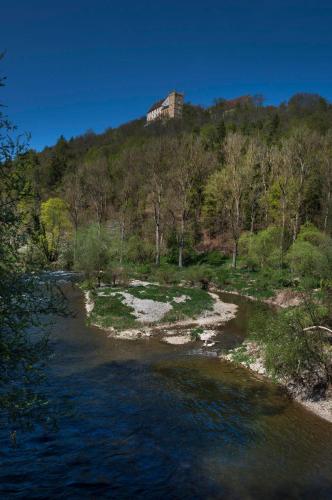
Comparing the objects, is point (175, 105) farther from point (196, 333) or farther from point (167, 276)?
point (196, 333)

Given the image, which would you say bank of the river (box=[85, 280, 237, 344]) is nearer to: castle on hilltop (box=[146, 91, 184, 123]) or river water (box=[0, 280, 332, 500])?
river water (box=[0, 280, 332, 500])

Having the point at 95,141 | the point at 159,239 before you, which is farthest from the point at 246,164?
the point at 95,141

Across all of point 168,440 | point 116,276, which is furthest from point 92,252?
point 168,440

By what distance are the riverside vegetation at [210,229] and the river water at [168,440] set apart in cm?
288

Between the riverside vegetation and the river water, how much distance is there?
114 inches

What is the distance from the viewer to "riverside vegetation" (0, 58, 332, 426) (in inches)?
681

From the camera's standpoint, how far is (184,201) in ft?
184

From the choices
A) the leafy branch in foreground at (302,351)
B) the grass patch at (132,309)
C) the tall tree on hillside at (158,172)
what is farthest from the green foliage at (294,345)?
the tall tree on hillside at (158,172)

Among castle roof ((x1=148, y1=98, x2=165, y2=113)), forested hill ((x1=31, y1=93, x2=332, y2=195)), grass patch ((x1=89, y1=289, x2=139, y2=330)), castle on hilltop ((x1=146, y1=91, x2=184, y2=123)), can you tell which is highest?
castle roof ((x1=148, y1=98, x2=165, y2=113))

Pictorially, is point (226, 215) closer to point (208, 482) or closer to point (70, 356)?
point (70, 356)

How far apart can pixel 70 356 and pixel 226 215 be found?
166ft

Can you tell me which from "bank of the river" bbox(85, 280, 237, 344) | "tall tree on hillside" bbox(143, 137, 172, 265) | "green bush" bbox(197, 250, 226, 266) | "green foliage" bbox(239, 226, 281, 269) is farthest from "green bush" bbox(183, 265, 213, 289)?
"tall tree on hillside" bbox(143, 137, 172, 265)

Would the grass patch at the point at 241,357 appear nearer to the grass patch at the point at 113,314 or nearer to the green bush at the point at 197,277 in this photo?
the grass patch at the point at 113,314

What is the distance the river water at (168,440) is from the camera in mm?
11969
